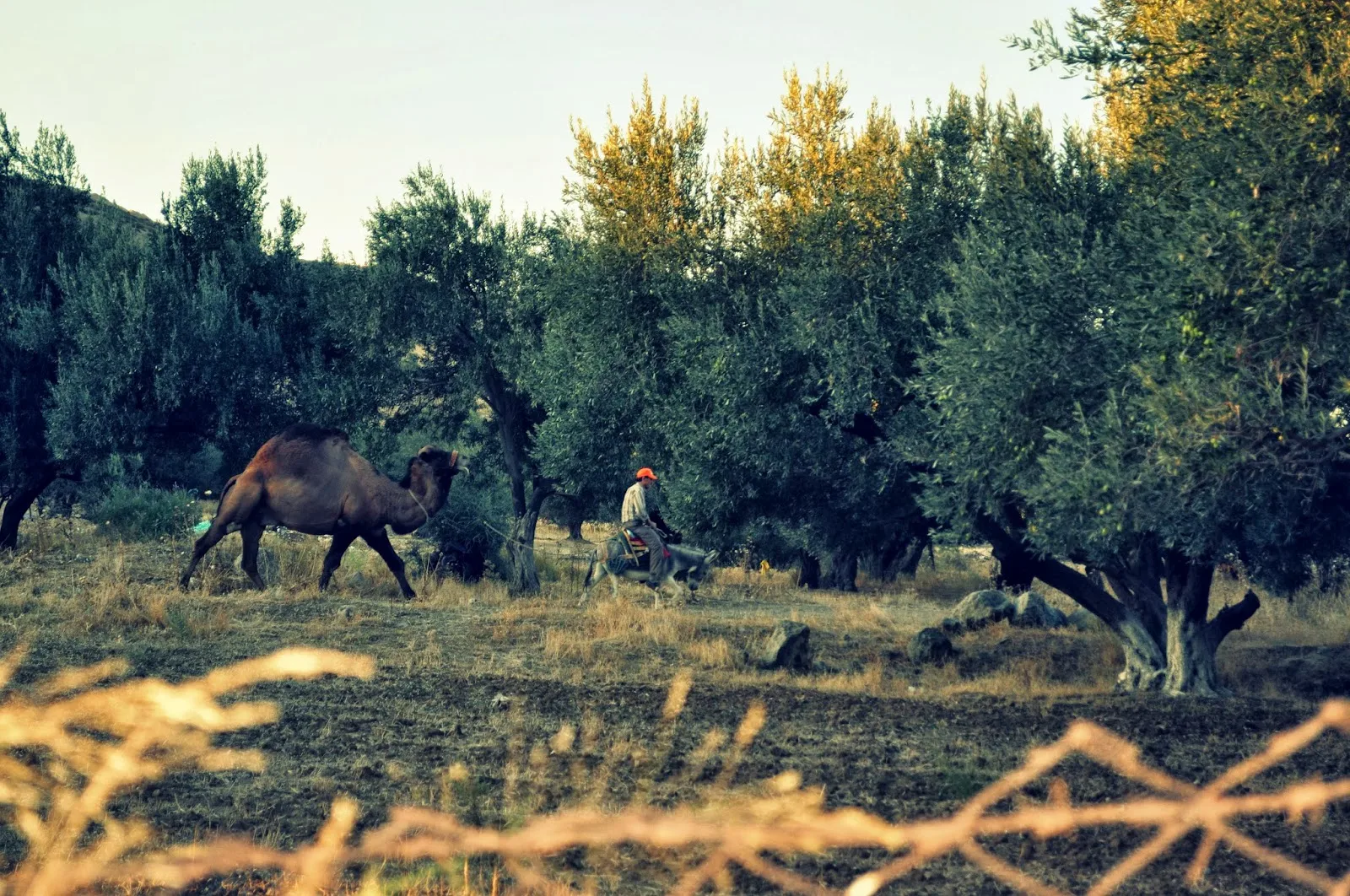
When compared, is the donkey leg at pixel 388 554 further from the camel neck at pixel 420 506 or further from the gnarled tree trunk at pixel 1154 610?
the gnarled tree trunk at pixel 1154 610

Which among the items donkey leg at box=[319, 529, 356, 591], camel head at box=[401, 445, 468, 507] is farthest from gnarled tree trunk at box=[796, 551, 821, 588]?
donkey leg at box=[319, 529, 356, 591]

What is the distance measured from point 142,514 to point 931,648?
19.4 meters

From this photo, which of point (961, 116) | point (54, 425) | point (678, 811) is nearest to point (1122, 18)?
point (961, 116)

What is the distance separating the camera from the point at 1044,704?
13781 mm

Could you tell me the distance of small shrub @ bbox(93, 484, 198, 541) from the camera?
2758cm

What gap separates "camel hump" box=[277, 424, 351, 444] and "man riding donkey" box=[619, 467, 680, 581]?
5.61m

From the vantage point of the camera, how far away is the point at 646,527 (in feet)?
66.4

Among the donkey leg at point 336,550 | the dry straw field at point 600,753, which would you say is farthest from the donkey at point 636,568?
the donkey leg at point 336,550

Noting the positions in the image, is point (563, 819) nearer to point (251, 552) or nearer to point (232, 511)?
point (232, 511)

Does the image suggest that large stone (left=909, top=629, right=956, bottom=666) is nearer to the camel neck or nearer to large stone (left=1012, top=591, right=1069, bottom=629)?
large stone (left=1012, top=591, right=1069, bottom=629)

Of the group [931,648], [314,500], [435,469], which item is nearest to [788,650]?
[931,648]

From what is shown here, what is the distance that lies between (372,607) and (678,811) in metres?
12.6

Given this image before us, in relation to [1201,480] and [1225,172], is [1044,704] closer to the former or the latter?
[1201,480]

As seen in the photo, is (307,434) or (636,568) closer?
(636,568)
